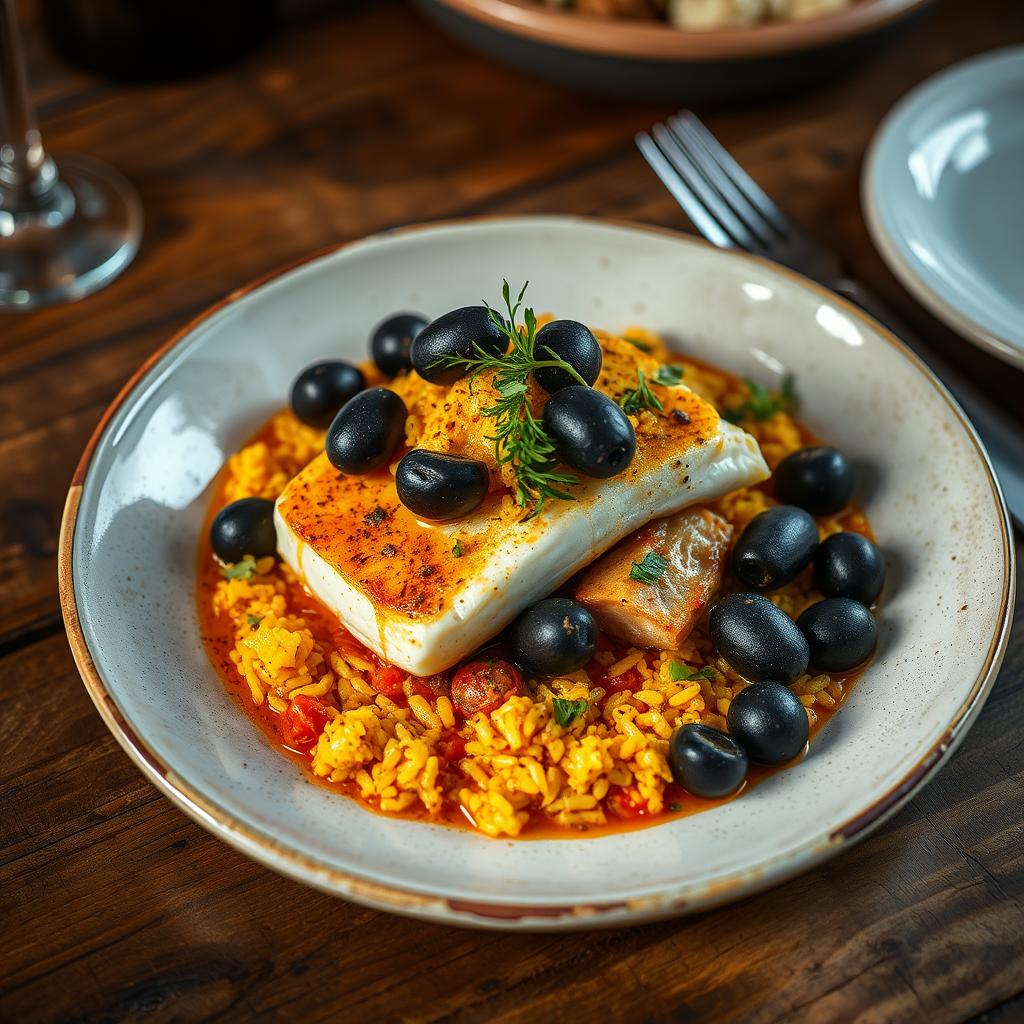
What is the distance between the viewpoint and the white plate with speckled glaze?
2066 millimetres

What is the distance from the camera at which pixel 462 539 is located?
2.53m

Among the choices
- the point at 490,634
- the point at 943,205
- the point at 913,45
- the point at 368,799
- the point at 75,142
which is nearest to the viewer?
the point at 368,799

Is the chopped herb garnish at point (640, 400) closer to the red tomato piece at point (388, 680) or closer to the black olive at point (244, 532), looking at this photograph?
the red tomato piece at point (388, 680)

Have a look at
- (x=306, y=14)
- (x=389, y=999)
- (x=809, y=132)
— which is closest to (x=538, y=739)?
(x=389, y=999)

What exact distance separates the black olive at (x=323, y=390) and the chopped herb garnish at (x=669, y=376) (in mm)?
744

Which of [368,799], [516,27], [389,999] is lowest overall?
[389,999]

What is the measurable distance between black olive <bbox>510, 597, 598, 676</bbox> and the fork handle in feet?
3.72

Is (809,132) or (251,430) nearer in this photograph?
(251,430)

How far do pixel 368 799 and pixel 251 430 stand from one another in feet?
Answer: 3.77

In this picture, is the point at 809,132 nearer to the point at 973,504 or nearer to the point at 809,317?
the point at 809,317

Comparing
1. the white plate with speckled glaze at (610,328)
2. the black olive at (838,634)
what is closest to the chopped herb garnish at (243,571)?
the white plate with speckled glaze at (610,328)

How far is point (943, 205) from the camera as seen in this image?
3607mm

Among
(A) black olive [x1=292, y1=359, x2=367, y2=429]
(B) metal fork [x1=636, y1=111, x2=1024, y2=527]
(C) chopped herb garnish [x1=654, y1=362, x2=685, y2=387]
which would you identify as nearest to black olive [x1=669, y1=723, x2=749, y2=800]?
(C) chopped herb garnish [x1=654, y1=362, x2=685, y2=387]

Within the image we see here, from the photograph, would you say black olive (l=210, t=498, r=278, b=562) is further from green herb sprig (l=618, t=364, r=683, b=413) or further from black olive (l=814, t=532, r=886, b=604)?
black olive (l=814, t=532, r=886, b=604)
